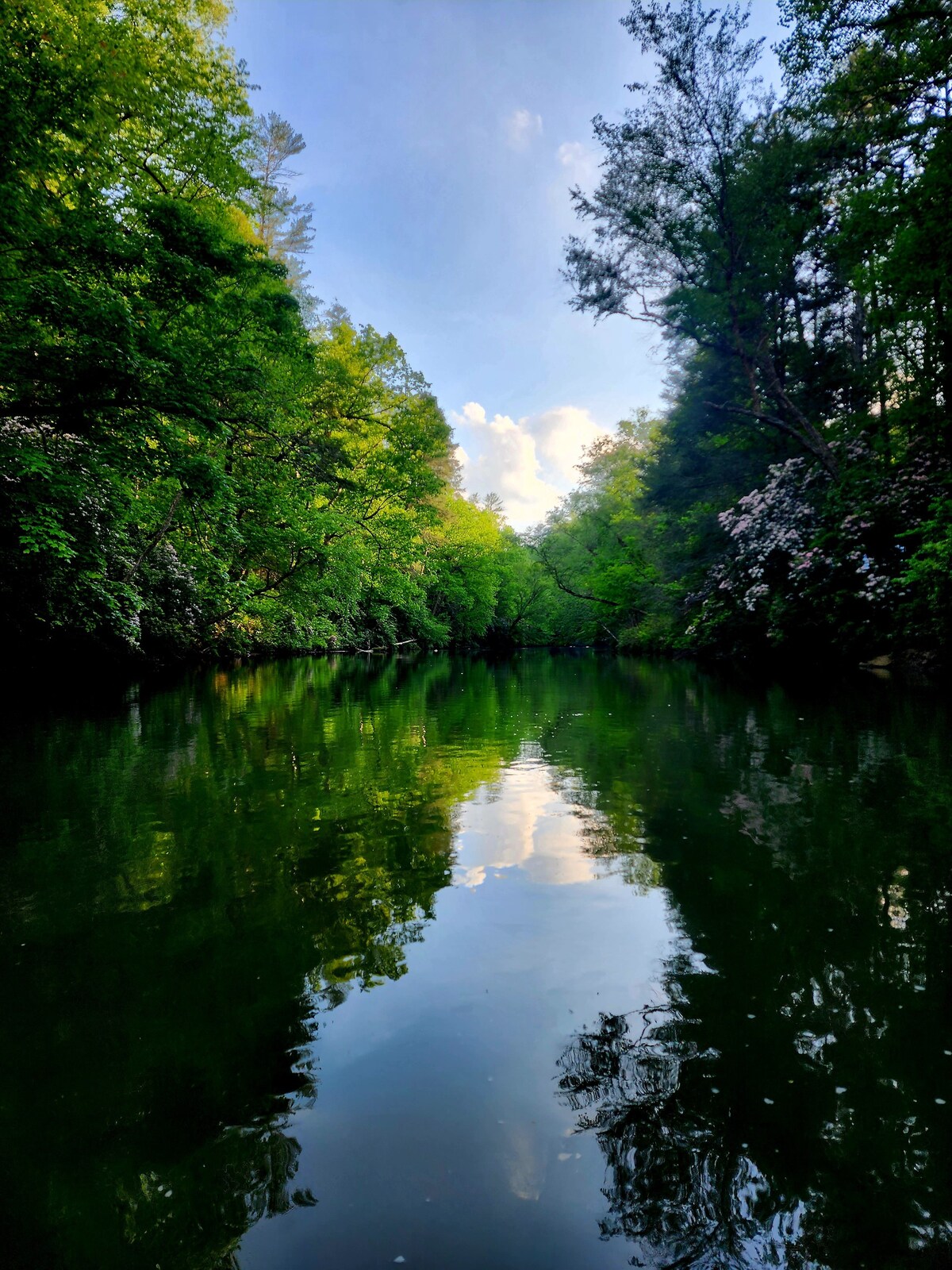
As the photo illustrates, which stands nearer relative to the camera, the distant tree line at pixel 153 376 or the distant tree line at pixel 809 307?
the distant tree line at pixel 153 376

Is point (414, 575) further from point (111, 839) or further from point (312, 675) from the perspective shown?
point (111, 839)

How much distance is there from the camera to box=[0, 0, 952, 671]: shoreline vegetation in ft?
33.1

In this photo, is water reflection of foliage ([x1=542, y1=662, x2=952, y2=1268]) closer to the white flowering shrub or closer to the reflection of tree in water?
the reflection of tree in water

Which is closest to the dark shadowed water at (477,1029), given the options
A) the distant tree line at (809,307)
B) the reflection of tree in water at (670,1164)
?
the reflection of tree in water at (670,1164)

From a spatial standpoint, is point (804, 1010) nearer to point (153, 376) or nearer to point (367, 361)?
point (153, 376)

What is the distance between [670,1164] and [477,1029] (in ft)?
2.77

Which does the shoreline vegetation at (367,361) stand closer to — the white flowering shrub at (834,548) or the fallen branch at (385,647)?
the white flowering shrub at (834,548)

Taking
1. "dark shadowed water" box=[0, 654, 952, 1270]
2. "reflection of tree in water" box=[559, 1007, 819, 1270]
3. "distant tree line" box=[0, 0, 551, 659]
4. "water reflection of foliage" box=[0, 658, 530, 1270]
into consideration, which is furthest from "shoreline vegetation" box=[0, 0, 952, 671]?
"reflection of tree in water" box=[559, 1007, 819, 1270]

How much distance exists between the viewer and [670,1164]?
70.7 inches

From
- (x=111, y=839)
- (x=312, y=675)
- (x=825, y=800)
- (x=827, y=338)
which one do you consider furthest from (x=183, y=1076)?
(x=827, y=338)

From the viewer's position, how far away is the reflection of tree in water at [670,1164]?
156cm

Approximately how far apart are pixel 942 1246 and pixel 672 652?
112 ft

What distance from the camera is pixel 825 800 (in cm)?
519

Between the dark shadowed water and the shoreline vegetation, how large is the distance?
8.30 meters
